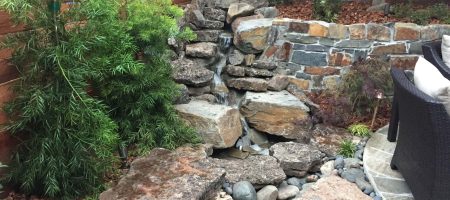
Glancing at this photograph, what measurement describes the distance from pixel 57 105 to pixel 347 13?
407 centimetres

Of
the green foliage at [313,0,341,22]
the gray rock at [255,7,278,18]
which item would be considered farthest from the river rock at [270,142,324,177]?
the gray rock at [255,7,278,18]

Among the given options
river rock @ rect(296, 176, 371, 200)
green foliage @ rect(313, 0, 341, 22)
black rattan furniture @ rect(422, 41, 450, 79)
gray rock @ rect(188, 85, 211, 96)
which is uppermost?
green foliage @ rect(313, 0, 341, 22)

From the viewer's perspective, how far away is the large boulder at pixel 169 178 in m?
2.57

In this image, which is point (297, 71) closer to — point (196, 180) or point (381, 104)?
point (381, 104)

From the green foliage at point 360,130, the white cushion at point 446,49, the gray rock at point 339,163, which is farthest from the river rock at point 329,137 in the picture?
the white cushion at point 446,49

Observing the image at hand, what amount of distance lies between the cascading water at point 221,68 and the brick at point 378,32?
1747mm

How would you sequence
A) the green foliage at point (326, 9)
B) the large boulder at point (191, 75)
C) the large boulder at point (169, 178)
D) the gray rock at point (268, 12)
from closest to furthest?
the large boulder at point (169, 178) → the large boulder at point (191, 75) → the green foliage at point (326, 9) → the gray rock at point (268, 12)

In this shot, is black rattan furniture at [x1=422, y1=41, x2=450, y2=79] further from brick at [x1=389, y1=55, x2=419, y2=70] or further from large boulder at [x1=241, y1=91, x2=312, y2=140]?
large boulder at [x1=241, y1=91, x2=312, y2=140]

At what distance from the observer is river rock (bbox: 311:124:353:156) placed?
3.91m

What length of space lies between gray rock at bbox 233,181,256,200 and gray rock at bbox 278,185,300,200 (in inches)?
11.4

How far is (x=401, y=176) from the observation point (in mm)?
3193

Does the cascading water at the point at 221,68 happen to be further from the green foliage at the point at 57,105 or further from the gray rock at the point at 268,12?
the green foliage at the point at 57,105

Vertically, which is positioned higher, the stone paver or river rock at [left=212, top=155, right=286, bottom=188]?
the stone paver

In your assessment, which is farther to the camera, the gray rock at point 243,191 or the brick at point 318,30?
the brick at point 318,30
